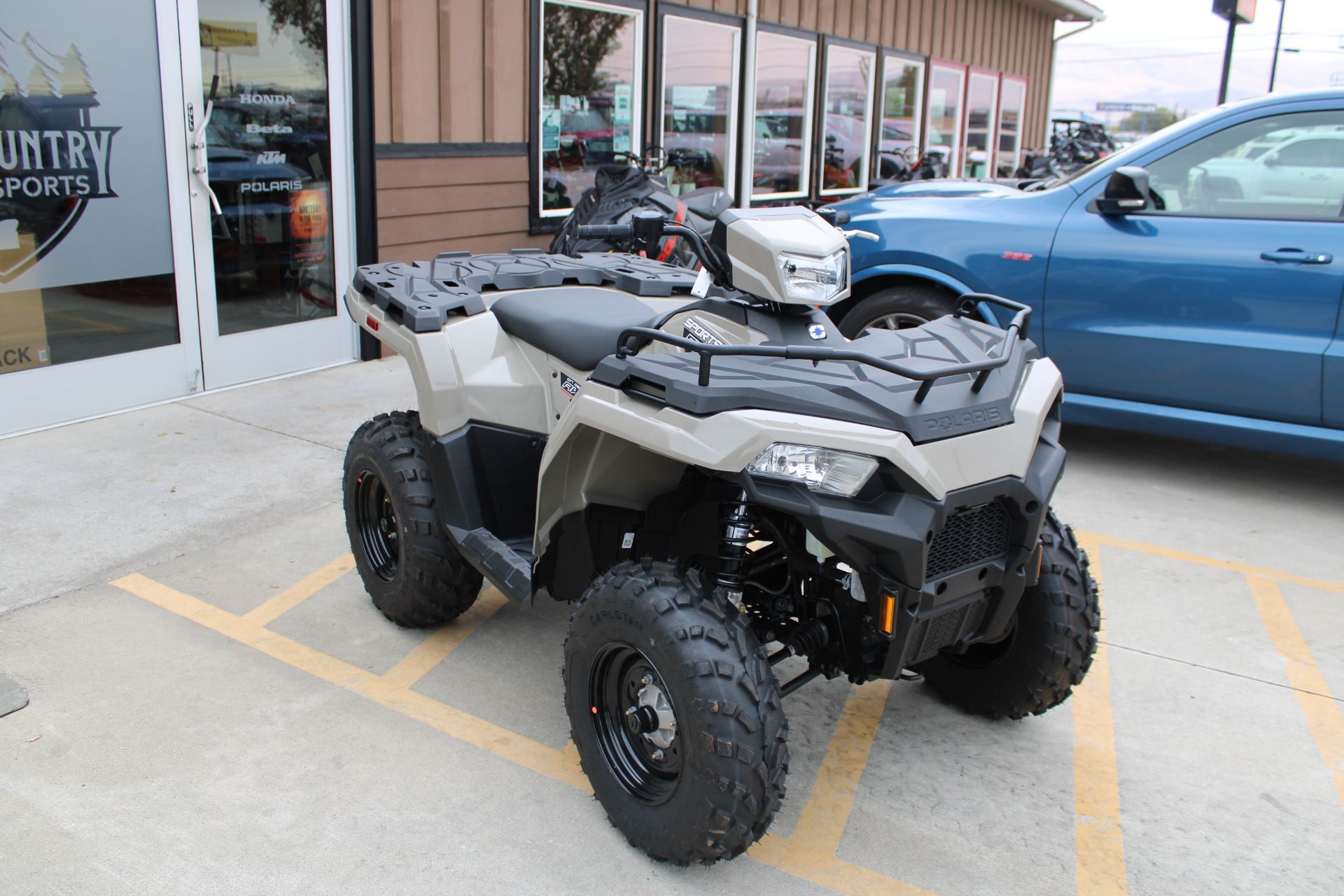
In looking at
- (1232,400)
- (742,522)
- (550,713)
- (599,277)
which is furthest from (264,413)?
(1232,400)

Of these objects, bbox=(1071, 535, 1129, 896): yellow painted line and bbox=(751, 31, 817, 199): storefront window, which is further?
bbox=(751, 31, 817, 199): storefront window

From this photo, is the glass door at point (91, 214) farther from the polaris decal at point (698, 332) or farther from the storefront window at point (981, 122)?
the storefront window at point (981, 122)

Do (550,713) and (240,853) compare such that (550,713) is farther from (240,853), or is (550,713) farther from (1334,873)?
(1334,873)

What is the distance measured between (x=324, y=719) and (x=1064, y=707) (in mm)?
2159

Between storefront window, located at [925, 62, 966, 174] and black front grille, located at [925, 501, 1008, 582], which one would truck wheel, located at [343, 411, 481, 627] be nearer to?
black front grille, located at [925, 501, 1008, 582]

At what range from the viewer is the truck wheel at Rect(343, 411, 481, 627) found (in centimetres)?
323

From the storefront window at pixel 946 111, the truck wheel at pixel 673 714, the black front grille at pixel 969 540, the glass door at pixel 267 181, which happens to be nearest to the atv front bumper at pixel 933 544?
the black front grille at pixel 969 540

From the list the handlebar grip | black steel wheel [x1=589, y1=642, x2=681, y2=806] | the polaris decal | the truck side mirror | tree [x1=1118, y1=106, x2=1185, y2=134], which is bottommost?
black steel wheel [x1=589, y1=642, x2=681, y2=806]

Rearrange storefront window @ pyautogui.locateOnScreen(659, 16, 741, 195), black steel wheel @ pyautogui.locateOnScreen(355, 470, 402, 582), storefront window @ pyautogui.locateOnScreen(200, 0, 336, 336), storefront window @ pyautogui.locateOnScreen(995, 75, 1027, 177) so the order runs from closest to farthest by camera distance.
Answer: black steel wheel @ pyautogui.locateOnScreen(355, 470, 402, 582) < storefront window @ pyautogui.locateOnScreen(200, 0, 336, 336) < storefront window @ pyautogui.locateOnScreen(659, 16, 741, 195) < storefront window @ pyautogui.locateOnScreen(995, 75, 1027, 177)

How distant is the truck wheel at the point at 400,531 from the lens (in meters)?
3.23

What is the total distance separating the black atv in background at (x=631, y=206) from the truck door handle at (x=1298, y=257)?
2.87 m

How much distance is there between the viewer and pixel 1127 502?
5074 millimetres

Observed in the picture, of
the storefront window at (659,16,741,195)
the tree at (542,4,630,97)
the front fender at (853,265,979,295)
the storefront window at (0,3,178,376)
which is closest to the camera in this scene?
the storefront window at (0,3,178,376)

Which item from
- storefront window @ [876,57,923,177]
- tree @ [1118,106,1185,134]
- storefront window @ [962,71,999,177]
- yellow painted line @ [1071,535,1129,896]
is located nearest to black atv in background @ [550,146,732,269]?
yellow painted line @ [1071,535,1129,896]
